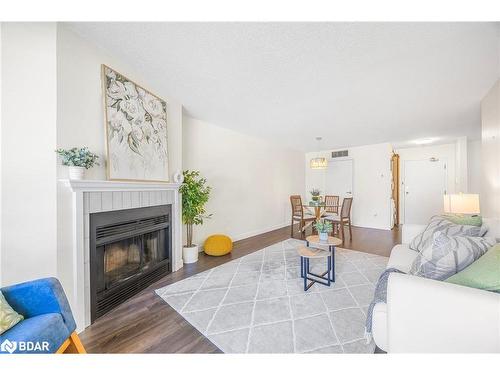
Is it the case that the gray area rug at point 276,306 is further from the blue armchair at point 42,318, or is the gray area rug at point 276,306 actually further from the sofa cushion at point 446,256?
the blue armchair at point 42,318

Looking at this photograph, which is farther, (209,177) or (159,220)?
(209,177)

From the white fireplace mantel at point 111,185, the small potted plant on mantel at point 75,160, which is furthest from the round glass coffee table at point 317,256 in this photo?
the small potted plant on mantel at point 75,160

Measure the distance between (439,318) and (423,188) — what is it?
19.6 ft

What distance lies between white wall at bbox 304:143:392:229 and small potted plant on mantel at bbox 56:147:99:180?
5.93 metres

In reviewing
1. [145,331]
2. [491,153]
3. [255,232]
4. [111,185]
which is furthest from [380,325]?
[255,232]

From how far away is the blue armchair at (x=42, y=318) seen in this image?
916mm

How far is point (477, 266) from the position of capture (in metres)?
1.06

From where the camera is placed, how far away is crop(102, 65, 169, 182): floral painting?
1.80 metres

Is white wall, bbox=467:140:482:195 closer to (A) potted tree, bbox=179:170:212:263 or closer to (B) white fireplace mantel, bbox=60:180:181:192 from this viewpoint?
(A) potted tree, bbox=179:170:212:263

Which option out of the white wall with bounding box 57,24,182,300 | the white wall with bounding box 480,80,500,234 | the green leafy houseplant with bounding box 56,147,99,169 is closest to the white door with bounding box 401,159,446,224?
the white wall with bounding box 480,80,500,234

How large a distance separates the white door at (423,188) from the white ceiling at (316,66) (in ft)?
7.78

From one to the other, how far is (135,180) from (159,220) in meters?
0.65
